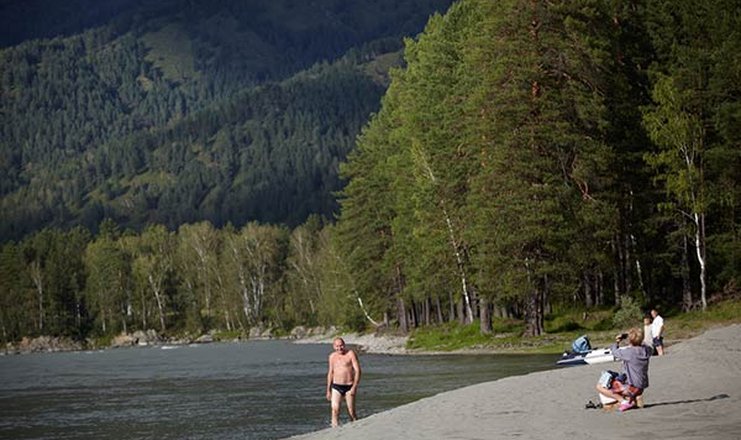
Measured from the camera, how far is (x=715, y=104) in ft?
193

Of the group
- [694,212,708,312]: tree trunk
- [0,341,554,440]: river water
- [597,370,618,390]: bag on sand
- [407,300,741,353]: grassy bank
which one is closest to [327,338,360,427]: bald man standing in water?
[0,341,554,440]: river water

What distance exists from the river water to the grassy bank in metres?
2.25

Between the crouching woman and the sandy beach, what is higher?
the crouching woman

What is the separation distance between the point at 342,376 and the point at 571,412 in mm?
5676

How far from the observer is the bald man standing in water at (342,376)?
87.0 ft

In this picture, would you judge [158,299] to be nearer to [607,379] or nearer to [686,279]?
[686,279]

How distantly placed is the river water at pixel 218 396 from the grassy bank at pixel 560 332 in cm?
225

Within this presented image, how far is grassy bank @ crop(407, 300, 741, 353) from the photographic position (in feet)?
168

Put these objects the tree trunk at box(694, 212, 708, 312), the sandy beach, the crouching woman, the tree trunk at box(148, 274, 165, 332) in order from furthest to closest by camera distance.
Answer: the tree trunk at box(148, 274, 165, 332) → the tree trunk at box(694, 212, 708, 312) → the crouching woman → the sandy beach

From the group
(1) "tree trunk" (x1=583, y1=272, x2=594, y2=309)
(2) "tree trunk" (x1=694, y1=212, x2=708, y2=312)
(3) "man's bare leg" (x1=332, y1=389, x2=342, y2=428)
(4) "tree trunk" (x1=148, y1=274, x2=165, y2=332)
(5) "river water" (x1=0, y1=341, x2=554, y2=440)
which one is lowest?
(5) "river water" (x1=0, y1=341, x2=554, y2=440)

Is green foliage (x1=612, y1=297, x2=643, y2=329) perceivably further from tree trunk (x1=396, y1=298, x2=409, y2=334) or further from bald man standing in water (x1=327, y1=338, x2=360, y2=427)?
tree trunk (x1=396, y1=298, x2=409, y2=334)

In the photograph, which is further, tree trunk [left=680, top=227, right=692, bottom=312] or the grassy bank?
tree trunk [left=680, top=227, right=692, bottom=312]

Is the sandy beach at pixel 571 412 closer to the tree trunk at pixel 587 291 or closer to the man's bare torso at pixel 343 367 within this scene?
the man's bare torso at pixel 343 367

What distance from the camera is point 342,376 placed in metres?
26.7
